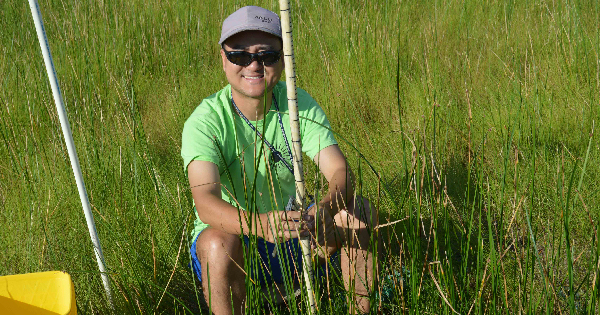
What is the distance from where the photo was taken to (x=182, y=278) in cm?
212

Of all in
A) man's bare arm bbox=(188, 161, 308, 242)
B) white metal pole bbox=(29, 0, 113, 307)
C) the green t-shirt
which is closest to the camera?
white metal pole bbox=(29, 0, 113, 307)

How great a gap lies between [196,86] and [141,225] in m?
1.54

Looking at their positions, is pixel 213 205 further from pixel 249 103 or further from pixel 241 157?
pixel 249 103

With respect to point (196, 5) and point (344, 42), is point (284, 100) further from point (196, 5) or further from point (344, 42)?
point (196, 5)

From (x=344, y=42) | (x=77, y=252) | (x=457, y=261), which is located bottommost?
(x=457, y=261)

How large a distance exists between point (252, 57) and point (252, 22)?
0.41 ft

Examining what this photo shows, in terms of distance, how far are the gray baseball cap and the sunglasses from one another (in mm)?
69

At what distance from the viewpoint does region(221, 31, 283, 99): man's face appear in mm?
1843

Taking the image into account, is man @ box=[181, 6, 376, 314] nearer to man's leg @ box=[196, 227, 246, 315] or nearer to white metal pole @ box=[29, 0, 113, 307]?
man's leg @ box=[196, 227, 246, 315]

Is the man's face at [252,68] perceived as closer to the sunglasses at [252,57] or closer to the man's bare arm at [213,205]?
the sunglasses at [252,57]

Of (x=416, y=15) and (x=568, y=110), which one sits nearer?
(x=568, y=110)

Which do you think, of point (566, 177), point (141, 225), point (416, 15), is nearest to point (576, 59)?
point (566, 177)

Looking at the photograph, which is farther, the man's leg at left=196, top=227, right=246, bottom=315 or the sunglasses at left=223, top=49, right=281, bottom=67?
the sunglasses at left=223, top=49, right=281, bottom=67

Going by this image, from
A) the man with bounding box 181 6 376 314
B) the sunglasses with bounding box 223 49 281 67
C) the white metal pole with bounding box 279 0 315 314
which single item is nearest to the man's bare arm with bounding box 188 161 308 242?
the man with bounding box 181 6 376 314
